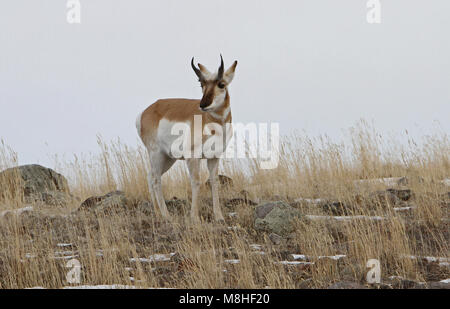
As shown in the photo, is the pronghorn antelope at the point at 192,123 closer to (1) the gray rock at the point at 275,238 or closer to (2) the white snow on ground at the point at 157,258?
(1) the gray rock at the point at 275,238

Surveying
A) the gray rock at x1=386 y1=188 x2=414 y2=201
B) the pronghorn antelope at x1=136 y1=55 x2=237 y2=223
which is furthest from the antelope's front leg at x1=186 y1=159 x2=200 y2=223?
the gray rock at x1=386 y1=188 x2=414 y2=201

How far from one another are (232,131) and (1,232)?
4.04 metres

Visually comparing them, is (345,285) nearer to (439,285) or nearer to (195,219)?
(439,285)

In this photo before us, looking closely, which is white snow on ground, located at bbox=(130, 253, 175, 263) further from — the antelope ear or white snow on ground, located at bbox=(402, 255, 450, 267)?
the antelope ear

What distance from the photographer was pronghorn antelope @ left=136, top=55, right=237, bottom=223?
8.50 m

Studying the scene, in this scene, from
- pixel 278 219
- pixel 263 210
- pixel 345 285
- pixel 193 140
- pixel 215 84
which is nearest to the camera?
pixel 345 285

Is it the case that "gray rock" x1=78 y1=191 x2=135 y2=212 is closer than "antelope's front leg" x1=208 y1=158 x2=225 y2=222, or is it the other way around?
"antelope's front leg" x1=208 y1=158 x2=225 y2=222

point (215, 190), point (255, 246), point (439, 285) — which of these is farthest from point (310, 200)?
point (439, 285)

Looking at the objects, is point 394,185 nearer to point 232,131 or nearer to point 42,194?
point 232,131

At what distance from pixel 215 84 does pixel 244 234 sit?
2351 millimetres

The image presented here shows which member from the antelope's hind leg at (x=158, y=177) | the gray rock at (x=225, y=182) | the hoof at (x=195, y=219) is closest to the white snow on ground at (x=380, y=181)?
the gray rock at (x=225, y=182)

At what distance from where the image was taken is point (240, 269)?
241 inches

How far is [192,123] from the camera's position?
8859 mm
